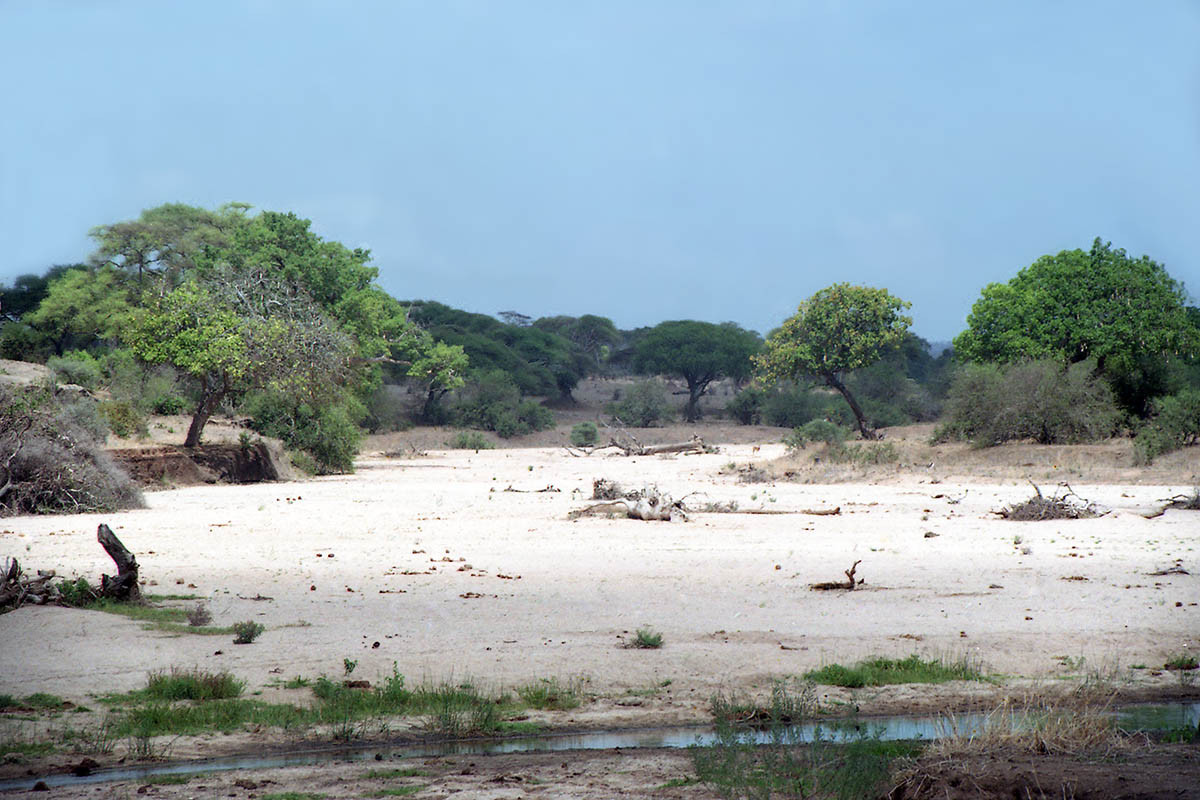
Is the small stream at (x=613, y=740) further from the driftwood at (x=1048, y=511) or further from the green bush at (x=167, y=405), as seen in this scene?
the green bush at (x=167, y=405)

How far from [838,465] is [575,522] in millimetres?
11884

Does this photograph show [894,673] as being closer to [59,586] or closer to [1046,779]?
[1046,779]

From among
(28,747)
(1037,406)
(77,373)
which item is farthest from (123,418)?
(1037,406)

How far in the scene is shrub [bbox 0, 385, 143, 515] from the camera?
17578 millimetres

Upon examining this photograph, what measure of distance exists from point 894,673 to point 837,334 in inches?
1300

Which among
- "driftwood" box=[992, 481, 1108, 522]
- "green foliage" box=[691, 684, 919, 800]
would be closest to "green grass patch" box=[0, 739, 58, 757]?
"green foliage" box=[691, 684, 919, 800]

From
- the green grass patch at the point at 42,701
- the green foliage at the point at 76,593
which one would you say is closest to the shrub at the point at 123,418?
the green foliage at the point at 76,593

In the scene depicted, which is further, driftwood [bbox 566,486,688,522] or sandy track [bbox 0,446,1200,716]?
driftwood [bbox 566,486,688,522]

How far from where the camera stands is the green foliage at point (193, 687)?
7391mm

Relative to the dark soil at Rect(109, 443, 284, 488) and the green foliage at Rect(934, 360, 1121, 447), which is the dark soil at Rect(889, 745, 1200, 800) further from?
the green foliage at Rect(934, 360, 1121, 447)

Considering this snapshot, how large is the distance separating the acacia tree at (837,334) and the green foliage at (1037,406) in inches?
348

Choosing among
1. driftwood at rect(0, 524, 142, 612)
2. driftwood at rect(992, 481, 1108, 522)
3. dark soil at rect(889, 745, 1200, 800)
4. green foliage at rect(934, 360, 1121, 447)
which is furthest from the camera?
green foliage at rect(934, 360, 1121, 447)

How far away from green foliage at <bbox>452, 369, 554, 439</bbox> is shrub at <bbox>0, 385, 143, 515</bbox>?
33.9m

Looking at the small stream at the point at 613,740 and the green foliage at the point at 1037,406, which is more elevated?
the green foliage at the point at 1037,406
